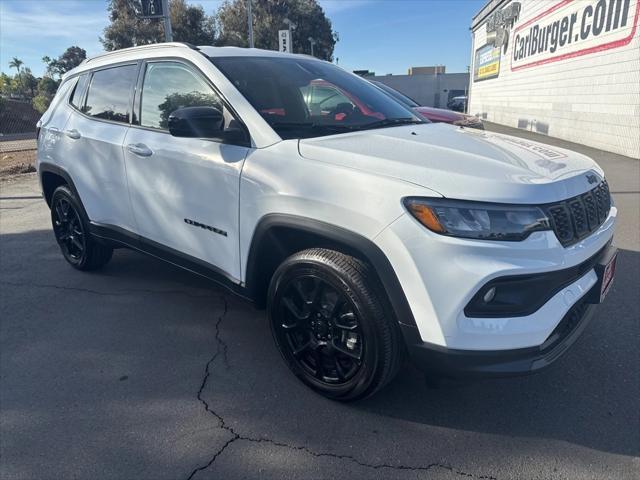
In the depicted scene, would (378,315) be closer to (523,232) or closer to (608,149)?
(523,232)

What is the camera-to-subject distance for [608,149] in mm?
12023

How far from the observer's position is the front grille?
2.09 metres

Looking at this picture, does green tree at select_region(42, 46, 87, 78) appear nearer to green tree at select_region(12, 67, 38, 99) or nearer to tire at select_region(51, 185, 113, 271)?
green tree at select_region(12, 67, 38, 99)

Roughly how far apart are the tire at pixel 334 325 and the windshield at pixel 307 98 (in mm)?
809

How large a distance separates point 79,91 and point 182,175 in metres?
2.00

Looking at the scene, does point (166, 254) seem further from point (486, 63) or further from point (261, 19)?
point (261, 19)

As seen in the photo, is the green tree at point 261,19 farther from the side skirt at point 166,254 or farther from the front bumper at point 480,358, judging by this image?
the front bumper at point 480,358

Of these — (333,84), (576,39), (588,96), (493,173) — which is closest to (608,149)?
(588,96)

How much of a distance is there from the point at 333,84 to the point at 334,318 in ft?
5.99

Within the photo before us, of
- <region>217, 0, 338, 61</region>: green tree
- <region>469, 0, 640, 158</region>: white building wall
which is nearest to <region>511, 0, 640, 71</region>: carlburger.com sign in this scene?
<region>469, 0, 640, 158</region>: white building wall

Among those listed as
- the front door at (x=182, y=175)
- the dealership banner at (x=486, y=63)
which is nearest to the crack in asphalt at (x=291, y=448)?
the front door at (x=182, y=175)

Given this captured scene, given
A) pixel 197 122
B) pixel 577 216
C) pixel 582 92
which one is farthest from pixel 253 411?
pixel 582 92

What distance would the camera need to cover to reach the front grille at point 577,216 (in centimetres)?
209

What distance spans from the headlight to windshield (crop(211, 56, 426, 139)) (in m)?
1.01
